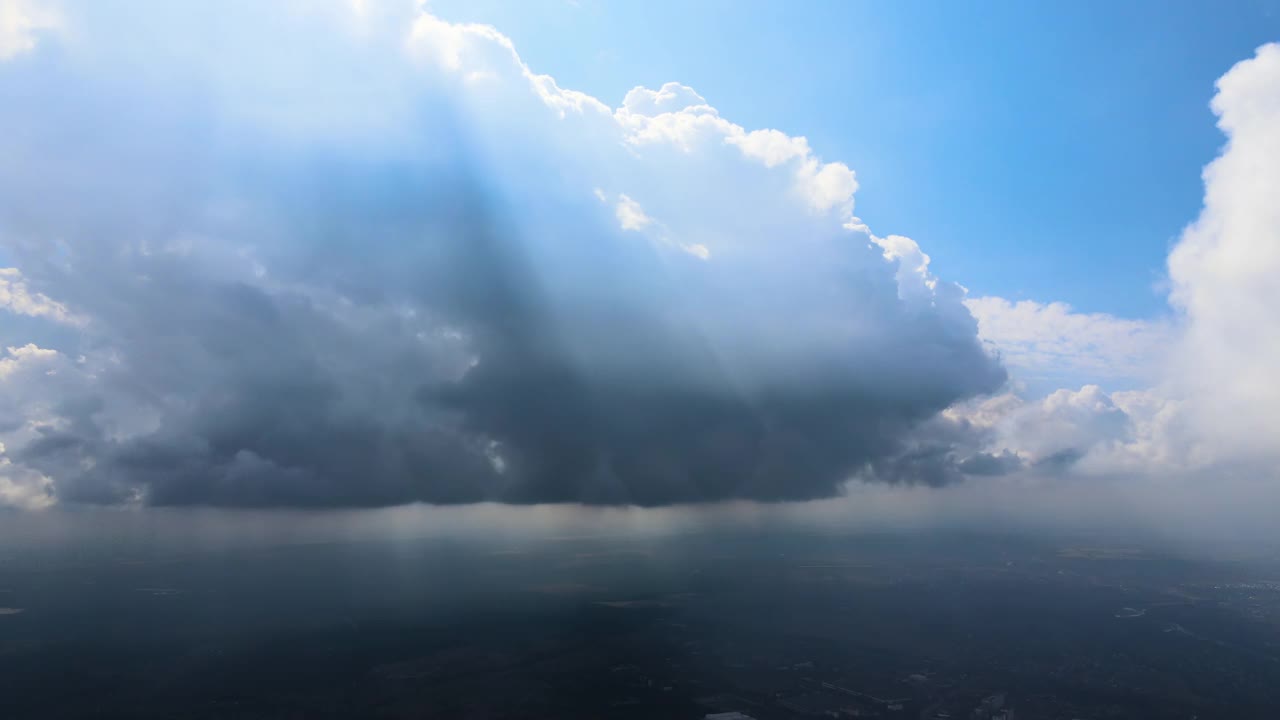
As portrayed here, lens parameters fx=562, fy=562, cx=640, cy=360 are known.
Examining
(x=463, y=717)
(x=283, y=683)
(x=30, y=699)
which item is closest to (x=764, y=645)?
(x=463, y=717)

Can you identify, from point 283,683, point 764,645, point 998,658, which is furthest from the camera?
point 764,645

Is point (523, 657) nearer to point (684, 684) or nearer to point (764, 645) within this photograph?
point (684, 684)

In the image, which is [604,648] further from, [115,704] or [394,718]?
[115,704]

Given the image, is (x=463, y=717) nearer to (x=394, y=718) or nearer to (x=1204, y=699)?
(x=394, y=718)

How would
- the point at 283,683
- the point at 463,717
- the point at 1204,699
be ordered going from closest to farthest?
the point at 463,717 < the point at 1204,699 < the point at 283,683

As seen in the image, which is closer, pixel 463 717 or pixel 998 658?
pixel 463 717

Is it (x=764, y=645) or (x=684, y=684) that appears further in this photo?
(x=764, y=645)

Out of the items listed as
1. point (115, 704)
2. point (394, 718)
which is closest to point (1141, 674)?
point (394, 718)

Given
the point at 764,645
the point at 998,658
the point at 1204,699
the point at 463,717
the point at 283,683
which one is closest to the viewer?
the point at 463,717

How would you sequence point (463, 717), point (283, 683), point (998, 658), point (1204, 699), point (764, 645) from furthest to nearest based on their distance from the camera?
point (764, 645), point (998, 658), point (283, 683), point (1204, 699), point (463, 717)
